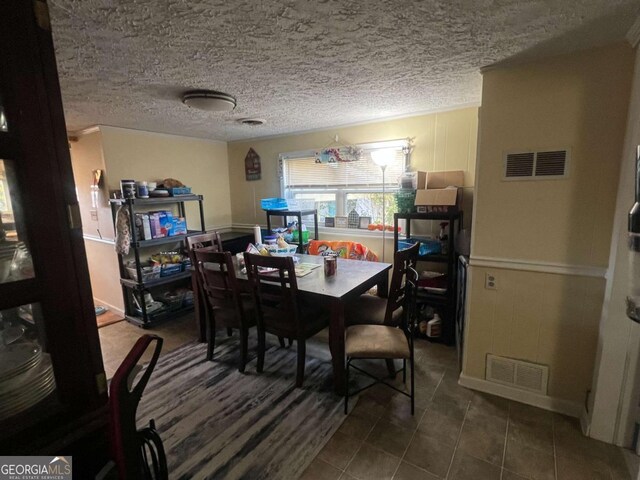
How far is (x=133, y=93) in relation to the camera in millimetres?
2297

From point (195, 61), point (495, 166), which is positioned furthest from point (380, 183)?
point (195, 61)

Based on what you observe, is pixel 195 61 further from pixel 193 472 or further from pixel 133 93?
pixel 193 472

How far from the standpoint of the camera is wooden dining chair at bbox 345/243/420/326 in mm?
2068

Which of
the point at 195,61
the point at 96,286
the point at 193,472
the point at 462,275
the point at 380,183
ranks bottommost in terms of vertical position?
the point at 193,472

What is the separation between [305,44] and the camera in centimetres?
160

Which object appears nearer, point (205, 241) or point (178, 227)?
point (205, 241)

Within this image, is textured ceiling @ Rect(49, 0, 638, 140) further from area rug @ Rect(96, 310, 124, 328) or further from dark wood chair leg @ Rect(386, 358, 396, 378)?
area rug @ Rect(96, 310, 124, 328)

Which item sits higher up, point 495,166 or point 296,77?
point 296,77

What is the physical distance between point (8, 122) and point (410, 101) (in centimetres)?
267

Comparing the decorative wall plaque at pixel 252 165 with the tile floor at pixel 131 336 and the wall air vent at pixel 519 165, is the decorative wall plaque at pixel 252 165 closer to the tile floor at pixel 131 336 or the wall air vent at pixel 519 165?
the tile floor at pixel 131 336

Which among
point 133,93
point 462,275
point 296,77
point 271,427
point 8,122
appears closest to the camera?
point 8,122

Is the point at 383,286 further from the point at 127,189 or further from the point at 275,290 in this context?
the point at 127,189

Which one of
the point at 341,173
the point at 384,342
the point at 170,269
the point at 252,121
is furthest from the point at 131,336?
the point at 341,173

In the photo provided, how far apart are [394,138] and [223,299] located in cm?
237
